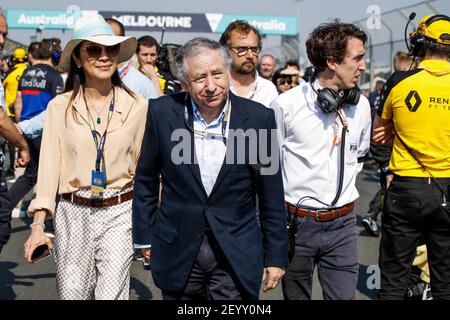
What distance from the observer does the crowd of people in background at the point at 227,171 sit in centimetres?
322

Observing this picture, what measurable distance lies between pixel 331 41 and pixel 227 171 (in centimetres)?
119

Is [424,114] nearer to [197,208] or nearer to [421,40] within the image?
[421,40]

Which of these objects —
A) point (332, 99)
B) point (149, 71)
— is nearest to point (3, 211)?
point (332, 99)

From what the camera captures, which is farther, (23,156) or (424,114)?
(23,156)

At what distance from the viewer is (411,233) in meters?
4.34

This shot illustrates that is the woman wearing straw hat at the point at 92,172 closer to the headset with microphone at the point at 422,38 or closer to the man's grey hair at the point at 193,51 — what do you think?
the man's grey hair at the point at 193,51

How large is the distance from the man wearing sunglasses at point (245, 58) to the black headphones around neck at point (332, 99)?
1.10 metres

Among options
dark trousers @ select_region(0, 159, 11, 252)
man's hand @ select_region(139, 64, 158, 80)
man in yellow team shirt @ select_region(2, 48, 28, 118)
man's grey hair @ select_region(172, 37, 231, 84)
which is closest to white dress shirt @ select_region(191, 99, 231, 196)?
man's grey hair @ select_region(172, 37, 231, 84)

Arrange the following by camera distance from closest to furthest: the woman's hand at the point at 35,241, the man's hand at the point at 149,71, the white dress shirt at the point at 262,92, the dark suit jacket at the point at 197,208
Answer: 1. the dark suit jacket at the point at 197,208
2. the woman's hand at the point at 35,241
3. the white dress shirt at the point at 262,92
4. the man's hand at the point at 149,71

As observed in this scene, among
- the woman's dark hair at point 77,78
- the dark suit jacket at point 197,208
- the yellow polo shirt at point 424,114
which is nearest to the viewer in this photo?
the dark suit jacket at point 197,208

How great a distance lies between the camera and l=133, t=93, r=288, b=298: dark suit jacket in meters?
3.18

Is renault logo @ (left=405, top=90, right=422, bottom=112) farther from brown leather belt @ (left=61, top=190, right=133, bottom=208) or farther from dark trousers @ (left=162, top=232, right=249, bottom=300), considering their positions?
brown leather belt @ (left=61, top=190, right=133, bottom=208)

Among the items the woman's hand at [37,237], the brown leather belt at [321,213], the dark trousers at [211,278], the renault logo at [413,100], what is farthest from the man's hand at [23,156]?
the renault logo at [413,100]

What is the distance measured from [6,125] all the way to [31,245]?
102 centimetres
